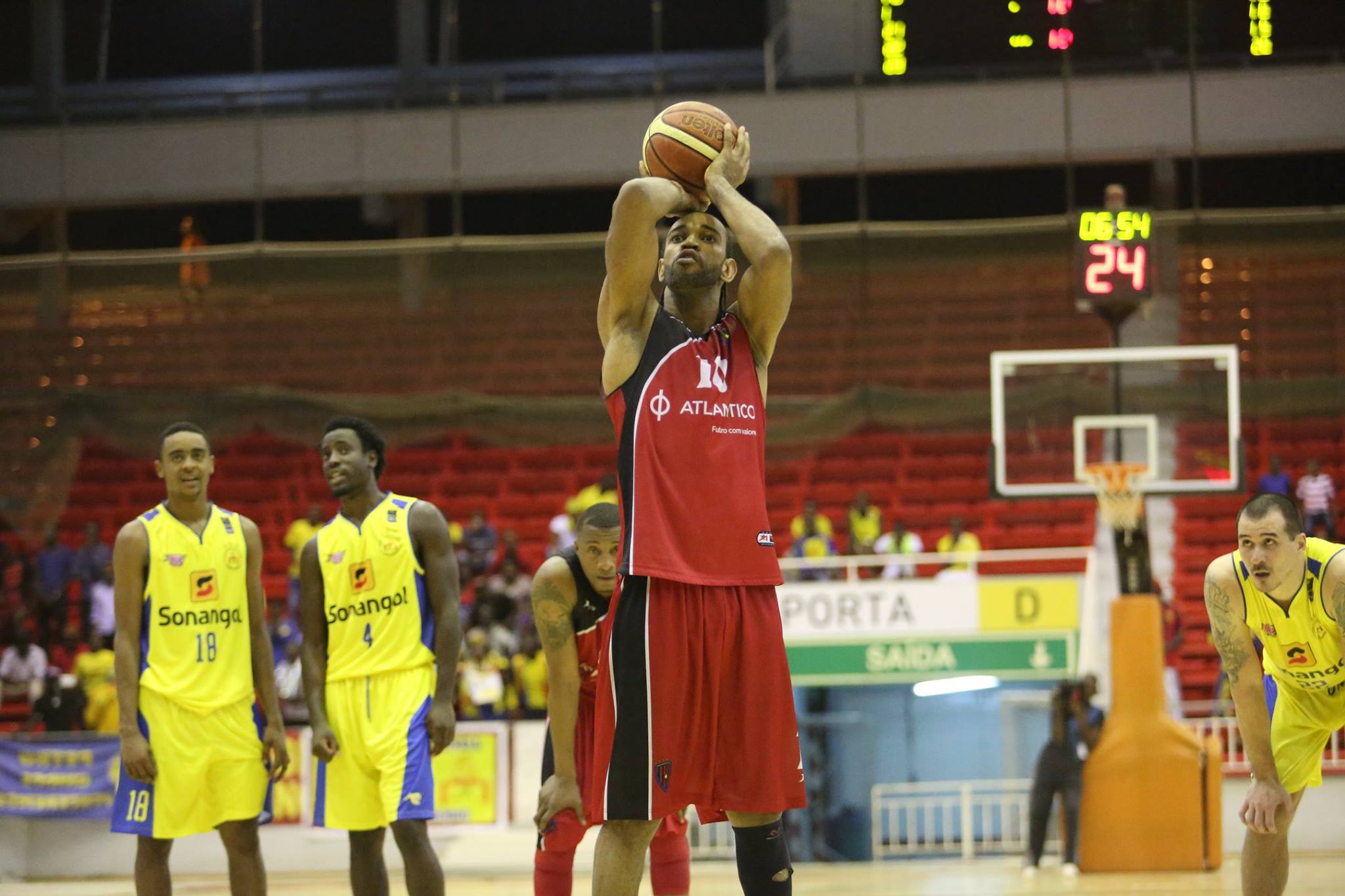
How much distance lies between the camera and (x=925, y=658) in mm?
12664

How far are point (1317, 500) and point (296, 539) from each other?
10.8 meters

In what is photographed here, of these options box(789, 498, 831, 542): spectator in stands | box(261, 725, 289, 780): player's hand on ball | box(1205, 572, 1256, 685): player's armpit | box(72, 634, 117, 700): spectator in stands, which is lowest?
box(72, 634, 117, 700): spectator in stands

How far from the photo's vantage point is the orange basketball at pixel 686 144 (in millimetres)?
4293

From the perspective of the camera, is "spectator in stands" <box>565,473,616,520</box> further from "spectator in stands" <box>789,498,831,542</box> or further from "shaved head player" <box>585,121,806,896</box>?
"shaved head player" <box>585,121,806,896</box>

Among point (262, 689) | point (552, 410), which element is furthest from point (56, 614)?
point (262, 689)

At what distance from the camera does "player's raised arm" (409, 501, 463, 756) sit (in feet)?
19.3

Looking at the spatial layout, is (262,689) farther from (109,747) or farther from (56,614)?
(56,614)

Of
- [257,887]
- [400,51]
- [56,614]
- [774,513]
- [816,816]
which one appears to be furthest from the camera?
[400,51]

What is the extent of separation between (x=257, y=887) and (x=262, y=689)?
2.38ft

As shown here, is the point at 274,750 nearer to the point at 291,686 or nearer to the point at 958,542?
the point at 291,686

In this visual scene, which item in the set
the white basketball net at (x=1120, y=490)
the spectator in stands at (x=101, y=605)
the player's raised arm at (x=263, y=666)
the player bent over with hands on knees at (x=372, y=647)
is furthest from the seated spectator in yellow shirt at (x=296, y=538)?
the player bent over with hands on knees at (x=372, y=647)

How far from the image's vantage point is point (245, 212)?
63.0ft

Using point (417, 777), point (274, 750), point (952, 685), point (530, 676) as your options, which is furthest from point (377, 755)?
point (952, 685)

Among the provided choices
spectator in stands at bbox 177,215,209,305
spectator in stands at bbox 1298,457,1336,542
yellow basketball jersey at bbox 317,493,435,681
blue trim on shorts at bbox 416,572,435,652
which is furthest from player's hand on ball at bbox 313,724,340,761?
spectator in stands at bbox 177,215,209,305
